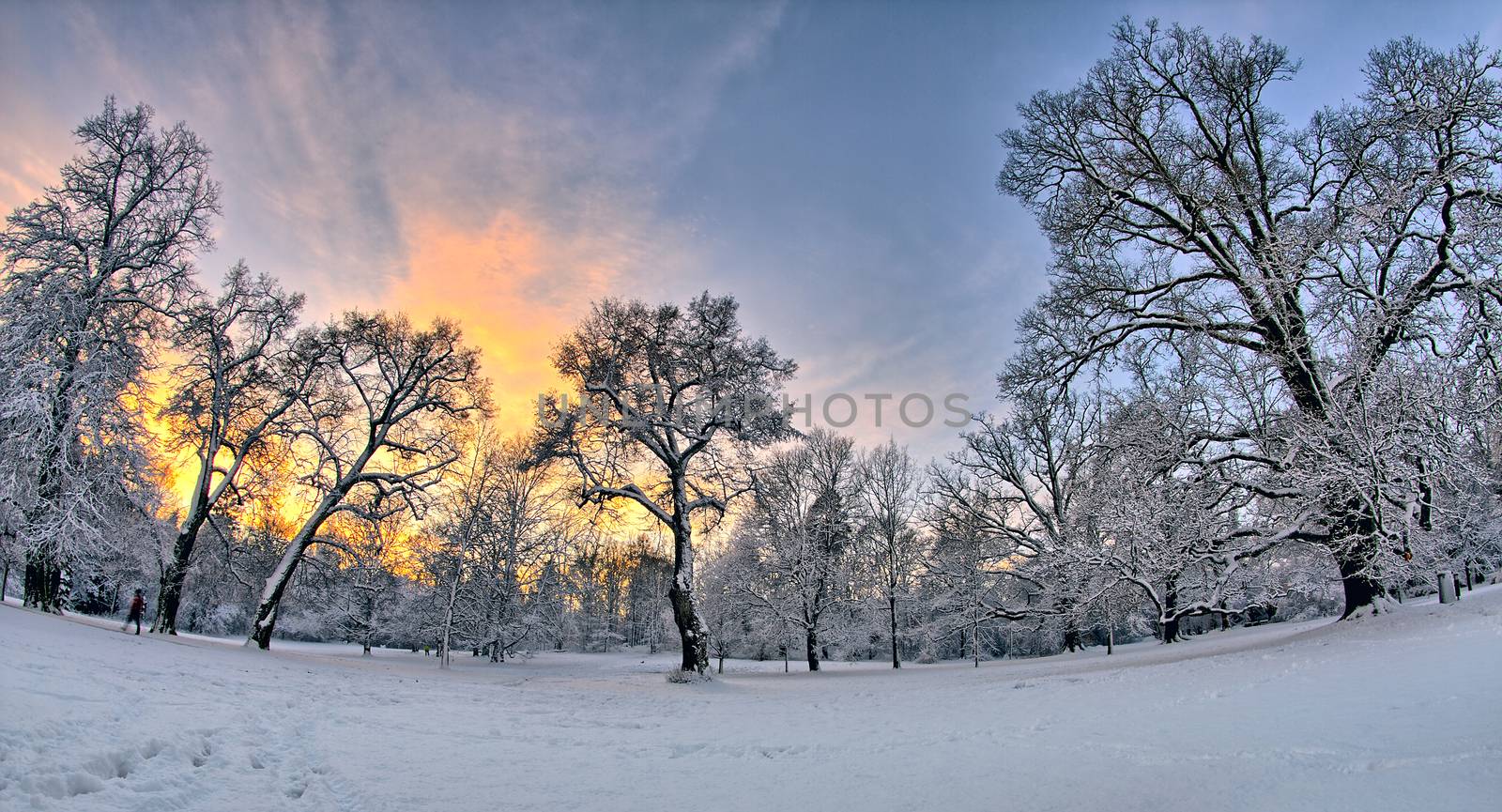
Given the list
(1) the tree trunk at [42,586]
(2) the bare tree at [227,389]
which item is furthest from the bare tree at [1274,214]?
(1) the tree trunk at [42,586]

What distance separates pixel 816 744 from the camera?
6406 millimetres

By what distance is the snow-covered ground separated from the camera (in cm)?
338

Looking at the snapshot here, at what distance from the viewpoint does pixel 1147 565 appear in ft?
35.9

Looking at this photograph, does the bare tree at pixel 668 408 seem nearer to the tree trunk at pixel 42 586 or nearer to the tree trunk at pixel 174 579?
the tree trunk at pixel 174 579

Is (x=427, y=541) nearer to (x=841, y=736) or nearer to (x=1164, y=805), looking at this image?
(x=841, y=736)

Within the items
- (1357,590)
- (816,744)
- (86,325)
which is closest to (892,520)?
(1357,590)

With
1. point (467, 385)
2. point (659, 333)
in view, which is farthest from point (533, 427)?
point (467, 385)

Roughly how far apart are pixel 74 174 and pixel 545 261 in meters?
10.7

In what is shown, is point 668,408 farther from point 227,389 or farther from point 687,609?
point 227,389

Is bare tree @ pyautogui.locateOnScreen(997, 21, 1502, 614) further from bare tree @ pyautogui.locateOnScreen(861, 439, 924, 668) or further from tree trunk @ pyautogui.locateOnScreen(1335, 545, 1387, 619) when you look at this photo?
bare tree @ pyautogui.locateOnScreen(861, 439, 924, 668)

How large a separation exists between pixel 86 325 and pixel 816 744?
17884mm

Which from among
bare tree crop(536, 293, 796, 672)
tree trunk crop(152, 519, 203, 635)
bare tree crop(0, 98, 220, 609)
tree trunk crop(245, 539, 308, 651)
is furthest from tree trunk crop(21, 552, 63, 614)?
bare tree crop(536, 293, 796, 672)

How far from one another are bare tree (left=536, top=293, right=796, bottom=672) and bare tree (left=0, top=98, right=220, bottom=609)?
8662 mm

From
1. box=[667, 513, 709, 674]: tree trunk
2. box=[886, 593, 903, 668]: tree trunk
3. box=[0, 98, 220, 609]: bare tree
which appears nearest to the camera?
box=[0, 98, 220, 609]: bare tree
